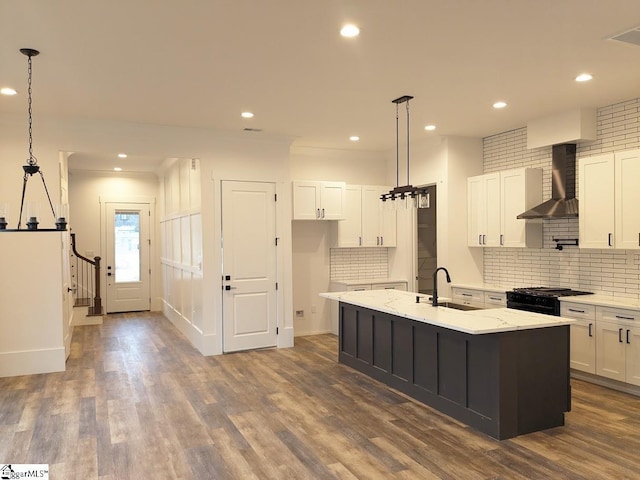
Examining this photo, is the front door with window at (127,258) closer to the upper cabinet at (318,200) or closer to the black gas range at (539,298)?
the upper cabinet at (318,200)

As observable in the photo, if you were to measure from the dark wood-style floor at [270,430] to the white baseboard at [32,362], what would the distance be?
14 cm

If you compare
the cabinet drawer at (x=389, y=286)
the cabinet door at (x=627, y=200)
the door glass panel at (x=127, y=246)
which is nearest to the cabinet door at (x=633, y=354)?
the cabinet door at (x=627, y=200)

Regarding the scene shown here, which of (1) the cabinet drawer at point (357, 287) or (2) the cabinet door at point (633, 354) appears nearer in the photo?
(2) the cabinet door at point (633, 354)

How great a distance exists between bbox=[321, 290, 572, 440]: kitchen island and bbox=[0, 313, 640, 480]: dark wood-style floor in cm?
14

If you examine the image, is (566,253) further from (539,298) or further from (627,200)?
(627,200)

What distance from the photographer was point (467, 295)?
665 centimetres

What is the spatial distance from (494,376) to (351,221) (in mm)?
4360

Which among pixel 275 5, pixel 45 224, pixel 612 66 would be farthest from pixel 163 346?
pixel 612 66

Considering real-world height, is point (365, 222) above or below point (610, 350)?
above

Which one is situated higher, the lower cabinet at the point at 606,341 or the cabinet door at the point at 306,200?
the cabinet door at the point at 306,200

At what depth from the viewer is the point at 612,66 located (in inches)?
164

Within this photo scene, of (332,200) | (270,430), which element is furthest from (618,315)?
(332,200)

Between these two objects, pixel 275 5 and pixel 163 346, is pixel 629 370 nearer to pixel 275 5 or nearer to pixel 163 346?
pixel 275 5

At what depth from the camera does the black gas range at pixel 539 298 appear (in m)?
5.37
